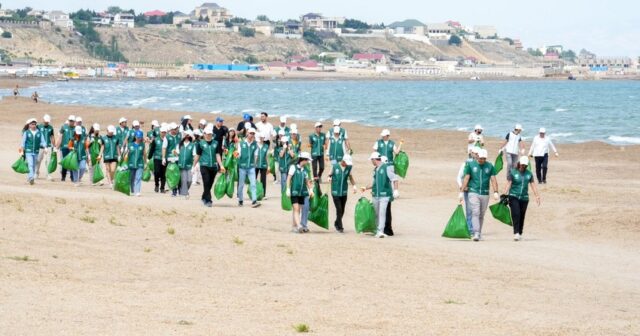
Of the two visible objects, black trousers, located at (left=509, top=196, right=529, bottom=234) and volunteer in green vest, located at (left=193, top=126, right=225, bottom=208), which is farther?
volunteer in green vest, located at (left=193, top=126, right=225, bottom=208)

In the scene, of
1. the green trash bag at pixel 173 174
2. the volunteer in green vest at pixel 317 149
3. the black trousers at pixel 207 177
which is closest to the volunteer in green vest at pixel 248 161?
the black trousers at pixel 207 177

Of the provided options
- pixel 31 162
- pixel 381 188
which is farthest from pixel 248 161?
pixel 31 162

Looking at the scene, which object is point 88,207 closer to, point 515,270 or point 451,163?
point 515,270

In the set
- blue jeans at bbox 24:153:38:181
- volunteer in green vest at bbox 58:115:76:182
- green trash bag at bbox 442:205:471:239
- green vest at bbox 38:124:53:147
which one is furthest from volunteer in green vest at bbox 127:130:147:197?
green trash bag at bbox 442:205:471:239

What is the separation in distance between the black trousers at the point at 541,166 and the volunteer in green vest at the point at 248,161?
7705 mm

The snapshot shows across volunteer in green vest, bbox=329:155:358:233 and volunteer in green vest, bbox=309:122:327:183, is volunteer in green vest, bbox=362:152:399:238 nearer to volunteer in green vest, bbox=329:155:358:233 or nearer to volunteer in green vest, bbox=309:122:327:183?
volunteer in green vest, bbox=329:155:358:233

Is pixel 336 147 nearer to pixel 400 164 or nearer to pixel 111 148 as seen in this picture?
pixel 400 164

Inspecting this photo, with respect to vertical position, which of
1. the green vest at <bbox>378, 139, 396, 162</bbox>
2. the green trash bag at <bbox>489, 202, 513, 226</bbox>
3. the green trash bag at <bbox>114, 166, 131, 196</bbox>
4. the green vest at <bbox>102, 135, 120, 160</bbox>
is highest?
the green vest at <bbox>378, 139, 396, 162</bbox>

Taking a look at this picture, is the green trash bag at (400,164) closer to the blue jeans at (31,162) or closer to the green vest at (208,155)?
the green vest at (208,155)

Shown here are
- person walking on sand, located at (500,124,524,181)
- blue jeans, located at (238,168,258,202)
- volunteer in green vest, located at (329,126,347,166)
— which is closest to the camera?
blue jeans, located at (238,168,258,202)

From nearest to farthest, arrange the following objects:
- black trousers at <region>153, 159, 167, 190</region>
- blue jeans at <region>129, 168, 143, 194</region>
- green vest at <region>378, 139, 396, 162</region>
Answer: green vest at <region>378, 139, 396, 162</region>, blue jeans at <region>129, 168, 143, 194</region>, black trousers at <region>153, 159, 167, 190</region>

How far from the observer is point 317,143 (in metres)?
26.1

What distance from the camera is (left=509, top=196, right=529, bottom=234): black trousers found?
19.2 metres

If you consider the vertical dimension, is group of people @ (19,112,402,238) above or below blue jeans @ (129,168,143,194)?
above
